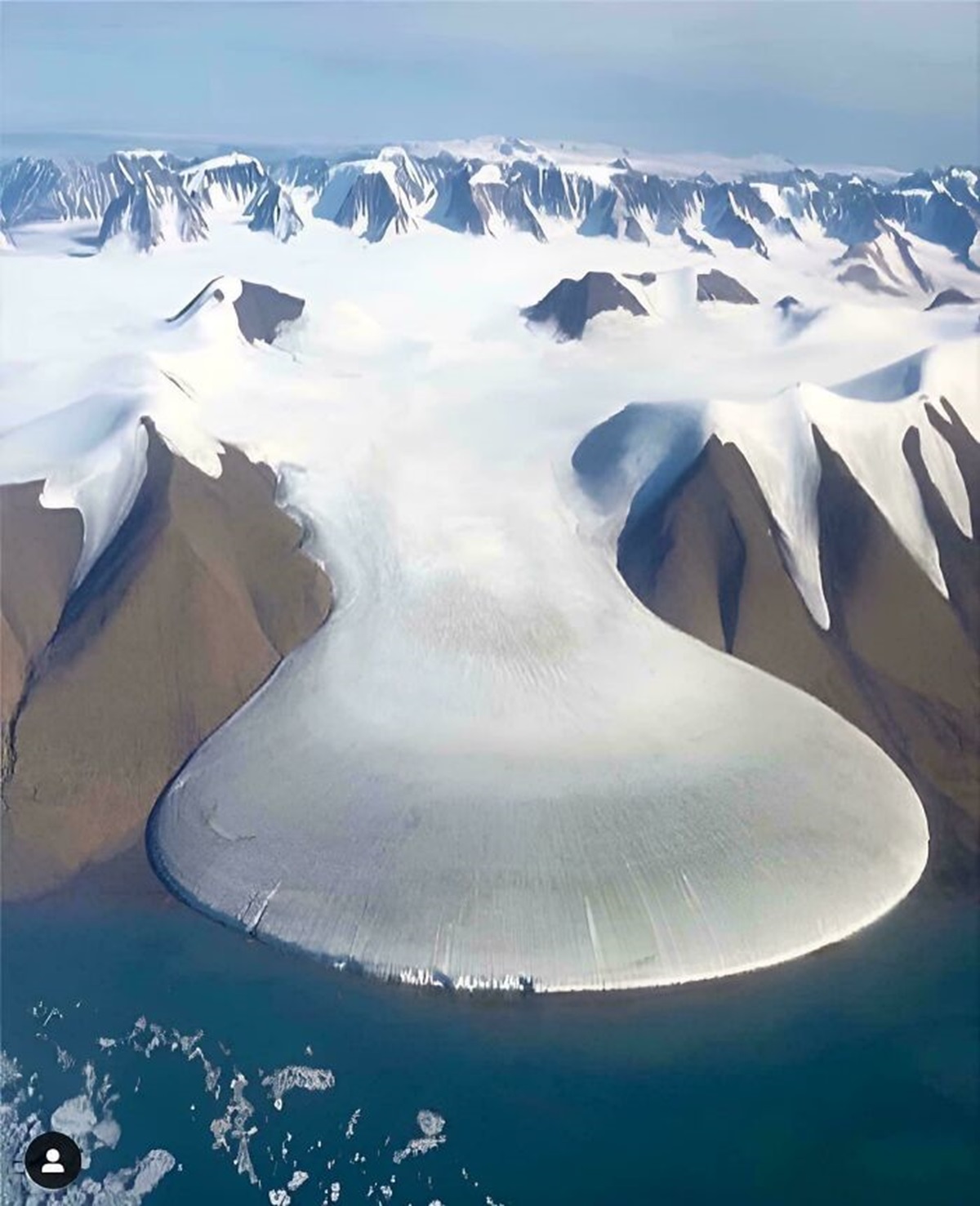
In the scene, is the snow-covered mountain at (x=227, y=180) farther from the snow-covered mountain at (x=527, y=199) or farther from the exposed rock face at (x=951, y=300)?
the exposed rock face at (x=951, y=300)

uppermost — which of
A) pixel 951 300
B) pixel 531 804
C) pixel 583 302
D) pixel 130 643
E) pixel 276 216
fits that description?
pixel 951 300

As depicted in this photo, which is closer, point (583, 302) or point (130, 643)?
point (130, 643)

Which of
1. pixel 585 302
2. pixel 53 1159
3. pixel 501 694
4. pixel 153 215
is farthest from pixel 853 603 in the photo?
pixel 153 215

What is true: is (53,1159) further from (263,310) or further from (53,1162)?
(263,310)

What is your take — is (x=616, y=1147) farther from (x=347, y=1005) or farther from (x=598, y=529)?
(x=598, y=529)

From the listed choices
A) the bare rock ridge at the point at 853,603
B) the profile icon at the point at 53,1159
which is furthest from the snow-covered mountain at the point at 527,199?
the profile icon at the point at 53,1159
